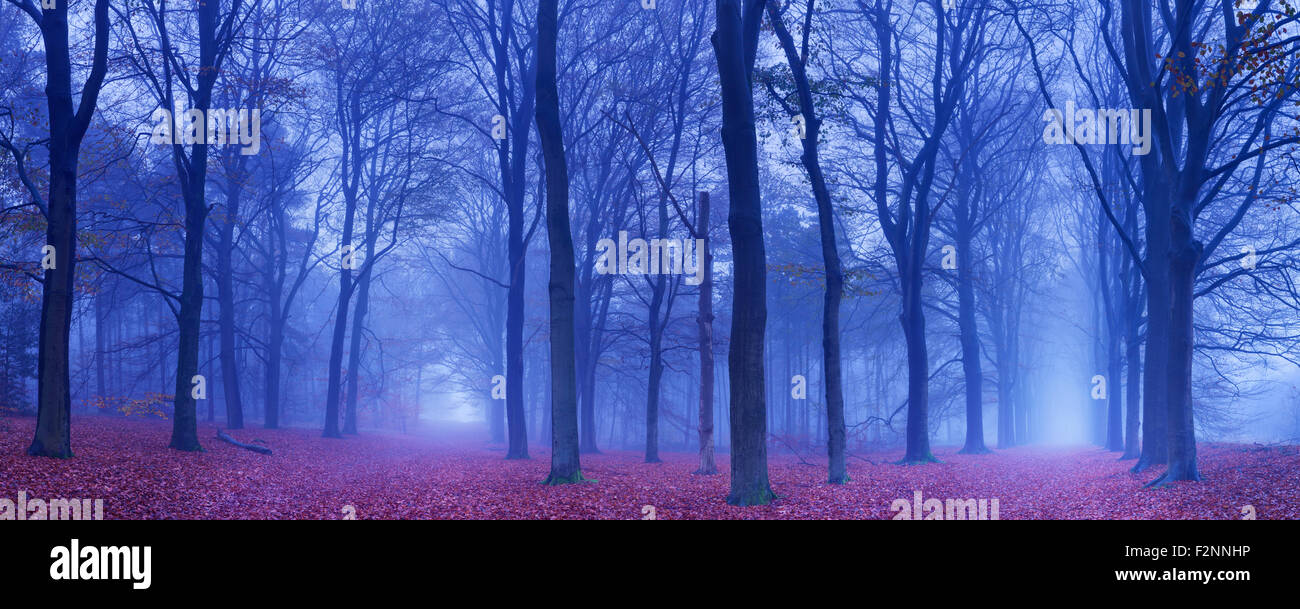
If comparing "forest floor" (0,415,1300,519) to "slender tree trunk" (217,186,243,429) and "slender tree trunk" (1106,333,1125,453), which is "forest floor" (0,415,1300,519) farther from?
"slender tree trunk" (1106,333,1125,453)

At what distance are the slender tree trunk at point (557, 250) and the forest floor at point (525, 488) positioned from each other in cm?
83

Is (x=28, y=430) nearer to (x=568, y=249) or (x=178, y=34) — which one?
(x=178, y=34)

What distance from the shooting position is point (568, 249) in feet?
43.8

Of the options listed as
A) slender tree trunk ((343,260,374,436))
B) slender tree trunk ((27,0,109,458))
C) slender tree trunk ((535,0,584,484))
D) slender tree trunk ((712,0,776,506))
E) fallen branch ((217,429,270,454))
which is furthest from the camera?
slender tree trunk ((343,260,374,436))

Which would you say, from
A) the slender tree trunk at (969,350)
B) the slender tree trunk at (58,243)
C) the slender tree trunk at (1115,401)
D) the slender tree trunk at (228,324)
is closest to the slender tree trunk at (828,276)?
the slender tree trunk at (58,243)

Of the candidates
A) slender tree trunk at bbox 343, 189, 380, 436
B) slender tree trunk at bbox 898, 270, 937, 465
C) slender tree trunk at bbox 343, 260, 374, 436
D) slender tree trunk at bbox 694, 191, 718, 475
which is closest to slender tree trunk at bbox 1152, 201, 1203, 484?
slender tree trunk at bbox 898, 270, 937, 465

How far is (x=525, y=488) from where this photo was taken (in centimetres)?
1259

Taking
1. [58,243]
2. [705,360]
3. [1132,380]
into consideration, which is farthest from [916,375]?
[58,243]

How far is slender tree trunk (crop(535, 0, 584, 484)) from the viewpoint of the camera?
1322cm

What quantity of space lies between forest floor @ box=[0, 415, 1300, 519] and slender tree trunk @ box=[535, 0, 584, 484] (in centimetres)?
83

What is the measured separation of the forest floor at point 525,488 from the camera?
9.37 metres
